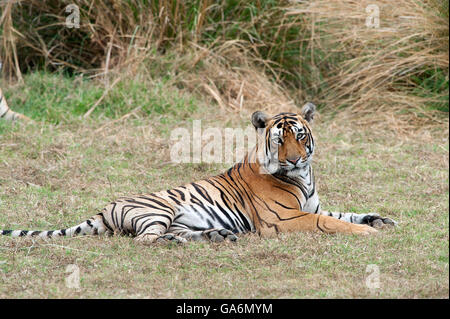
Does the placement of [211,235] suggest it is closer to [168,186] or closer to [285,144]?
[285,144]

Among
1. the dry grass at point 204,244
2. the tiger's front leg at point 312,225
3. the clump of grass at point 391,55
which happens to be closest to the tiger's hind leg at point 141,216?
the dry grass at point 204,244

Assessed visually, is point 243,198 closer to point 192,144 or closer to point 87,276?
point 87,276

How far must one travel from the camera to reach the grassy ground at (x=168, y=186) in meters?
4.09

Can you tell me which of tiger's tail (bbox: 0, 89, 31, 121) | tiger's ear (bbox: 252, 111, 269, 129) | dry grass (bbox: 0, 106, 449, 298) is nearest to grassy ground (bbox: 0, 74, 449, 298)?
dry grass (bbox: 0, 106, 449, 298)

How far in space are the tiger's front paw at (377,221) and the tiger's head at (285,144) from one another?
0.66 metres

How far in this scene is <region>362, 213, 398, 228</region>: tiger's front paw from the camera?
5379 mm

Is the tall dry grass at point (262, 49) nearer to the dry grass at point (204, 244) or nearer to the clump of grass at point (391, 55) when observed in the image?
the clump of grass at point (391, 55)

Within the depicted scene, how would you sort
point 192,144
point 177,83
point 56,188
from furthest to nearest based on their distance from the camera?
point 177,83 < point 192,144 < point 56,188

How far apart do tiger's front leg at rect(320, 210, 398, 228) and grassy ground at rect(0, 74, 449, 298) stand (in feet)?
0.53

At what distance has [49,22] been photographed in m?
9.99

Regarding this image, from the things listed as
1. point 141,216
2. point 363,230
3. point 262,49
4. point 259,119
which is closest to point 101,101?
point 262,49

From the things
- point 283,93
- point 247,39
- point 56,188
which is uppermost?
point 247,39
